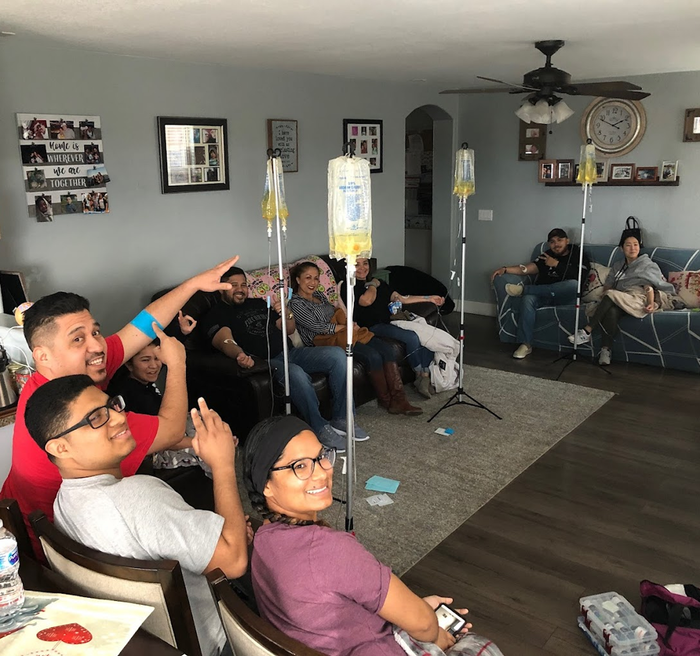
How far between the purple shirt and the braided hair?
0.21 feet

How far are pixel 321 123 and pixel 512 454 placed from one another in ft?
9.90

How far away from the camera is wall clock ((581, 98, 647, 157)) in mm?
5922

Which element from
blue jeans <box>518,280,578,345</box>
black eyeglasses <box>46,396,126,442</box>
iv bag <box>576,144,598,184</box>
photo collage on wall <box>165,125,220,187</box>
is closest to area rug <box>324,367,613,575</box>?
blue jeans <box>518,280,578,345</box>

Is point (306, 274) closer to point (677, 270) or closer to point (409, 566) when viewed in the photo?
point (409, 566)

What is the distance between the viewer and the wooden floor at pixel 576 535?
8.43 feet

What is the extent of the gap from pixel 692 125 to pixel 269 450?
5461mm

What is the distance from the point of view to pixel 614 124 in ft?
19.9

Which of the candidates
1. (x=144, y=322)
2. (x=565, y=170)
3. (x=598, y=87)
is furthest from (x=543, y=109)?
(x=144, y=322)

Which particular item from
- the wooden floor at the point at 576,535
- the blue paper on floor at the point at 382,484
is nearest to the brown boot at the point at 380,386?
the blue paper on floor at the point at 382,484

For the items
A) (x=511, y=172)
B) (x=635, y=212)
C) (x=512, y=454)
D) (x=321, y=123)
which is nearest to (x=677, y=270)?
(x=635, y=212)

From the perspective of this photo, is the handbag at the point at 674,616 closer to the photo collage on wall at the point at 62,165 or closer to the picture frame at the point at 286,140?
the photo collage on wall at the point at 62,165

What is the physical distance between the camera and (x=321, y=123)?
5398 millimetres

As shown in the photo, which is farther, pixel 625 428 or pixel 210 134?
pixel 210 134

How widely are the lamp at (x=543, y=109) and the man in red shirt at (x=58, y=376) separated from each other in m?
2.75
